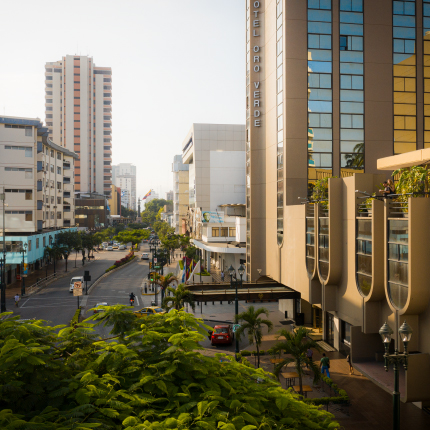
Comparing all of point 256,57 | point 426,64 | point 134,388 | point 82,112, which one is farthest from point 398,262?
point 82,112

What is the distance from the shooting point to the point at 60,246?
248 ft

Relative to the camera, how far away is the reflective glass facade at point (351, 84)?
117ft

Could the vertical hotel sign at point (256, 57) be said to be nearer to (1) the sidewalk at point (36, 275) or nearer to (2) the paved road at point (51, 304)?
(2) the paved road at point (51, 304)

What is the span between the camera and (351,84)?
118ft

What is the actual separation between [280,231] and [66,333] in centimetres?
2814

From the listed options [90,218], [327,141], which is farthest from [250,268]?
[90,218]

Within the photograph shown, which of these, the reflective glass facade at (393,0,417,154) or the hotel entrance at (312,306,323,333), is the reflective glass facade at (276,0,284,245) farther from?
the reflective glass facade at (393,0,417,154)

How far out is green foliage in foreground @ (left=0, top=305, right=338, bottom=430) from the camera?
703 cm

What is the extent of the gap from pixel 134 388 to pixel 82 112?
6243 inches

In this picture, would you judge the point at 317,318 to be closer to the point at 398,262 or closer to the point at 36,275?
the point at 398,262

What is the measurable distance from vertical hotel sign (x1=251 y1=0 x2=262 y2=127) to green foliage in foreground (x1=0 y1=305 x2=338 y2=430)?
111 ft

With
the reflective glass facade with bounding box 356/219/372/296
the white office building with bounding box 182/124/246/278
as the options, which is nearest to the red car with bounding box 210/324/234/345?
the reflective glass facade with bounding box 356/219/372/296

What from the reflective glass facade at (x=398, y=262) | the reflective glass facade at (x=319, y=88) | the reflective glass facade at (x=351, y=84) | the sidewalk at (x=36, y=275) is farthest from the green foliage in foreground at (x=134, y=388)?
the sidewalk at (x=36, y=275)

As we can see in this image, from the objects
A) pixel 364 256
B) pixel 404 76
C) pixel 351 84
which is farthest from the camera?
pixel 404 76
